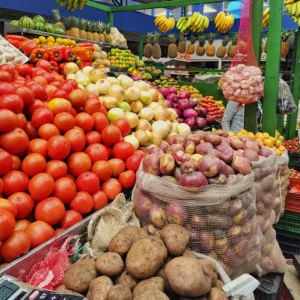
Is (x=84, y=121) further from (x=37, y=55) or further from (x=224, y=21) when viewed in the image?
(x=224, y=21)

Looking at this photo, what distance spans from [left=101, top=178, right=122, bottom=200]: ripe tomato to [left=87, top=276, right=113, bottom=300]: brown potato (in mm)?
762

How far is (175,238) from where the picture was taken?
60.4 inches

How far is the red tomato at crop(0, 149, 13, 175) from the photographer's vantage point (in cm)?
168

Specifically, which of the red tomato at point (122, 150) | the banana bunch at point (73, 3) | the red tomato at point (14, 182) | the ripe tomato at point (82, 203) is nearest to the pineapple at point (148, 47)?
the banana bunch at point (73, 3)

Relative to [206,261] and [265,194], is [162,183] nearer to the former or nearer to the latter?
[206,261]

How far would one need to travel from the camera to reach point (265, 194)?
2438 mm

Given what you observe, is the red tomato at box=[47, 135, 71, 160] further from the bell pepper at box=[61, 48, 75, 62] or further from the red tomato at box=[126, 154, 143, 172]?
the bell pepper at box=[61, 48, 75, 62]

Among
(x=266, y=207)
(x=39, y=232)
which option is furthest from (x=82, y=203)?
(x=266, y=207)

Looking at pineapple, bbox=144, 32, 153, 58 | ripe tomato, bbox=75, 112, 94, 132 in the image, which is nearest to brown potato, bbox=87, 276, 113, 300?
ripe tomato, bbox=75, 112, 94, 132

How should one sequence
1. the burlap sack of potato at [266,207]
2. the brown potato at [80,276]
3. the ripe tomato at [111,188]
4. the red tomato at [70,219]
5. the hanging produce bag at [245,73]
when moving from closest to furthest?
1. the brown potato at [80,276]
2. the red tomato at [70,219]
3. the ripe tomato at [111,188]
4. the burlap sack of potato at [266,207]
5. the hanging produce bag at [245,73]

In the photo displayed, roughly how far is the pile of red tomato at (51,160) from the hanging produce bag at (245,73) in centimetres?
146

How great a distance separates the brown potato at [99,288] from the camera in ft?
4.16

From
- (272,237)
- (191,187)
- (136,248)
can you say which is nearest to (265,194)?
(272,237)

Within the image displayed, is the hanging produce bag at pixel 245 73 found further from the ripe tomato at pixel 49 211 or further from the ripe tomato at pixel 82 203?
the ripe tomato at pixel 49 211
